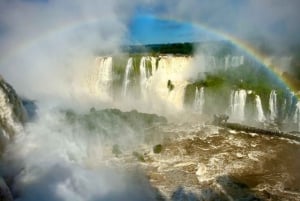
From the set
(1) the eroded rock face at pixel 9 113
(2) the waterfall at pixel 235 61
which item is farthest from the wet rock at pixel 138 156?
(2) the waterfall at pixel 235 61

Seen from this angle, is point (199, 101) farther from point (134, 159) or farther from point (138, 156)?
point (134, 159)

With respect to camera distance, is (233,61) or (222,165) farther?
(233,61)

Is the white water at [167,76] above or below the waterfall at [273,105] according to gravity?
above

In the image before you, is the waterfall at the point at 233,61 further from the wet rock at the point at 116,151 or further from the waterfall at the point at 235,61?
the wet rock at the point at 116,151

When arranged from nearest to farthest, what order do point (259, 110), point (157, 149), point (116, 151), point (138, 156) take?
point (138, 156) < point (116, 151) < point (157, 149) < point (259, 110)

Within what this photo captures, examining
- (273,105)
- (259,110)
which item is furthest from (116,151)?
(273,105)

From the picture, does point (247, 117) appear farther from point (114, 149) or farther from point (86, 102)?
point (114, 149)

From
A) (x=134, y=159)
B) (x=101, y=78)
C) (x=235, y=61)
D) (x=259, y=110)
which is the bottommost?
(x=134, y=159)
